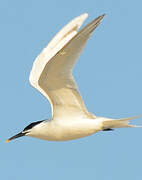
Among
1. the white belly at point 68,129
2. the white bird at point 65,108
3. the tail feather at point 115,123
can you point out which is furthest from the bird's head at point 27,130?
the tail feather at point 115,123

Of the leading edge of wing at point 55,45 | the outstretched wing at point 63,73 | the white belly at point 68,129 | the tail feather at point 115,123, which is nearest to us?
the outstretched wing at point 63,73

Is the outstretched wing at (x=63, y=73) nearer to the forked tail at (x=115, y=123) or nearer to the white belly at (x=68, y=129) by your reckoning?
the white belly at (x=68, y=129)

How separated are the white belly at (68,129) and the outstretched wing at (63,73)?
147 millimetres

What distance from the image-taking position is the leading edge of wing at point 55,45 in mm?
10711

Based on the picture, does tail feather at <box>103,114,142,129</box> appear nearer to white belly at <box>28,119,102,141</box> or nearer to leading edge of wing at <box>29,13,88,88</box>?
white belly at <box>28,119,102,141</box>

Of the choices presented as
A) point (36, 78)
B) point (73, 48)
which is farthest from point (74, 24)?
point (73, 48)

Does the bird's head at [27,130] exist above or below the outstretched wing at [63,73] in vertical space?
below

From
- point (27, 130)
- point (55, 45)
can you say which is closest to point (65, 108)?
point (27, 130)

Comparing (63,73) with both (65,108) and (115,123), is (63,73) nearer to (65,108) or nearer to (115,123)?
(65,108)

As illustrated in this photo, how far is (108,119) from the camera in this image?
10047mm

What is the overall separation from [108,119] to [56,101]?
92cm

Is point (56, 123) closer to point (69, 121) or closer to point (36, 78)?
point (69, 121)

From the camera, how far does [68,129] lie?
10.2 meters

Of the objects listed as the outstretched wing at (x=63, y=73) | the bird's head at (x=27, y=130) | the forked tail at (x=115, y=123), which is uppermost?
the outstretched wing at (x=63, y=73)
